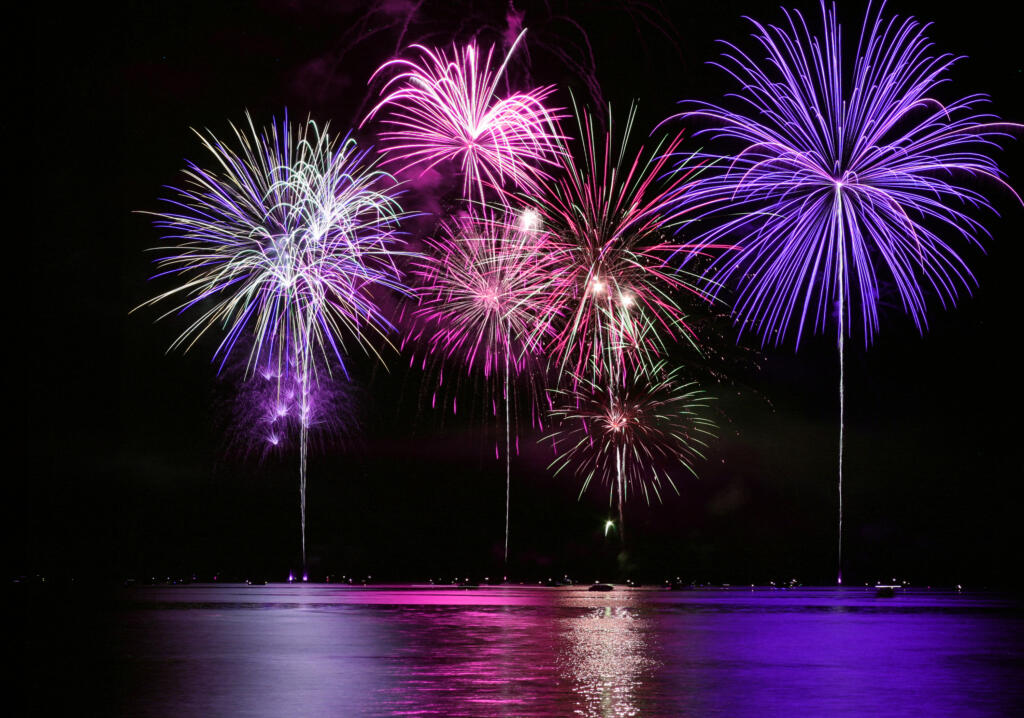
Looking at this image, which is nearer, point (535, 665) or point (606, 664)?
point (535, 665)

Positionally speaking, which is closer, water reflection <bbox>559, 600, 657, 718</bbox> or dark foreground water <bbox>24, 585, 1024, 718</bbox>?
water reflection <bbox>559, 600, 657, 718</bbox>

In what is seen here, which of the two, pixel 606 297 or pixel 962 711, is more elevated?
pixel 606 297

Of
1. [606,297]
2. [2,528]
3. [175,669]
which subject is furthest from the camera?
[2,528]

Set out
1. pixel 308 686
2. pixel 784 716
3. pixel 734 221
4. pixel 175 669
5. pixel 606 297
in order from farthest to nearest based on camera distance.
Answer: pixel 606 297
pixel 734 221
pixel 175 669
pixel 308 686
pixel 784 716

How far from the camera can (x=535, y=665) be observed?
22.2m

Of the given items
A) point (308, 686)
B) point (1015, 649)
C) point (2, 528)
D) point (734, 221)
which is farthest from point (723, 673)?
point (2, 528)

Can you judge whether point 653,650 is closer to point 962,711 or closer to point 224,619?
point 962,711

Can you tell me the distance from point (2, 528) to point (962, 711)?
122804mm

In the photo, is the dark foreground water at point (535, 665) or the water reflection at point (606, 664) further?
the dark foreground water at point (535, 665)

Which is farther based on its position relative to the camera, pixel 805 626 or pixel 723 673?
pixel 805 626

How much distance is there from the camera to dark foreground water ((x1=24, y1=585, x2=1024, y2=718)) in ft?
55.9

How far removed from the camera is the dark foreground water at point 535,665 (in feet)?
55.9

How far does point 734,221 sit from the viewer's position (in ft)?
130

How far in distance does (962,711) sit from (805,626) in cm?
1900
